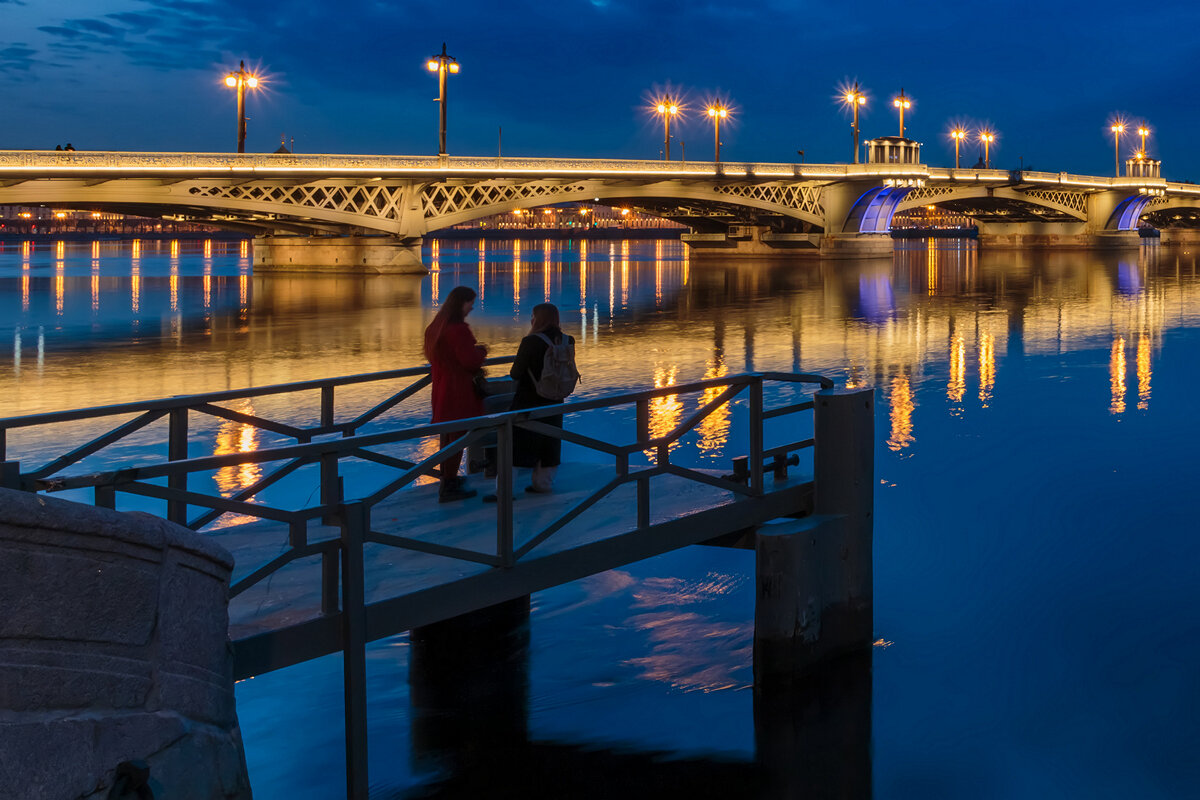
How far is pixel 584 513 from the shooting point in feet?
25.4

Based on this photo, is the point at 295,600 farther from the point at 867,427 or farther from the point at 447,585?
the point at 867,427

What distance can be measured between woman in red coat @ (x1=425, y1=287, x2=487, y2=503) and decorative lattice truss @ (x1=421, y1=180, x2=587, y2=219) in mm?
56611

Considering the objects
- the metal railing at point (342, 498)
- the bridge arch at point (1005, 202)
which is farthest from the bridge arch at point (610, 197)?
the metal railing at point (342, 498)

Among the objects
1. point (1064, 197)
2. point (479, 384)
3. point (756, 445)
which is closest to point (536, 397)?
point (479, 384)

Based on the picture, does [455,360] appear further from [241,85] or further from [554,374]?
[241,85]

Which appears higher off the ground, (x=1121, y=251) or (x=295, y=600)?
(x=1121, y=251)

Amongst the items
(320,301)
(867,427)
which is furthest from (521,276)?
(867,427)

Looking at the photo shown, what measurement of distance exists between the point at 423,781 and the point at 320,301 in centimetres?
3771

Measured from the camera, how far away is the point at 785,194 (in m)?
83.8

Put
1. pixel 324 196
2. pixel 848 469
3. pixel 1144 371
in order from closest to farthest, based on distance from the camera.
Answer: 1. pixel 848 469
2. pixel 1144 371
3. pixel 324 196

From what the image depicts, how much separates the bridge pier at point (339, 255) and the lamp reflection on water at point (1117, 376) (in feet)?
137

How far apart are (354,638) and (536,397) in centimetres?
301

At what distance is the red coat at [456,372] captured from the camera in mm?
8367

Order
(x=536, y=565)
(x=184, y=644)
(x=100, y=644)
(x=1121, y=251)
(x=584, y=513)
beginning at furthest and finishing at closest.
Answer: (x=1121, y=251)
(x=584, y=513)
(x=536, y=565)
(x=184, y=644)
(x=100, y=644)
